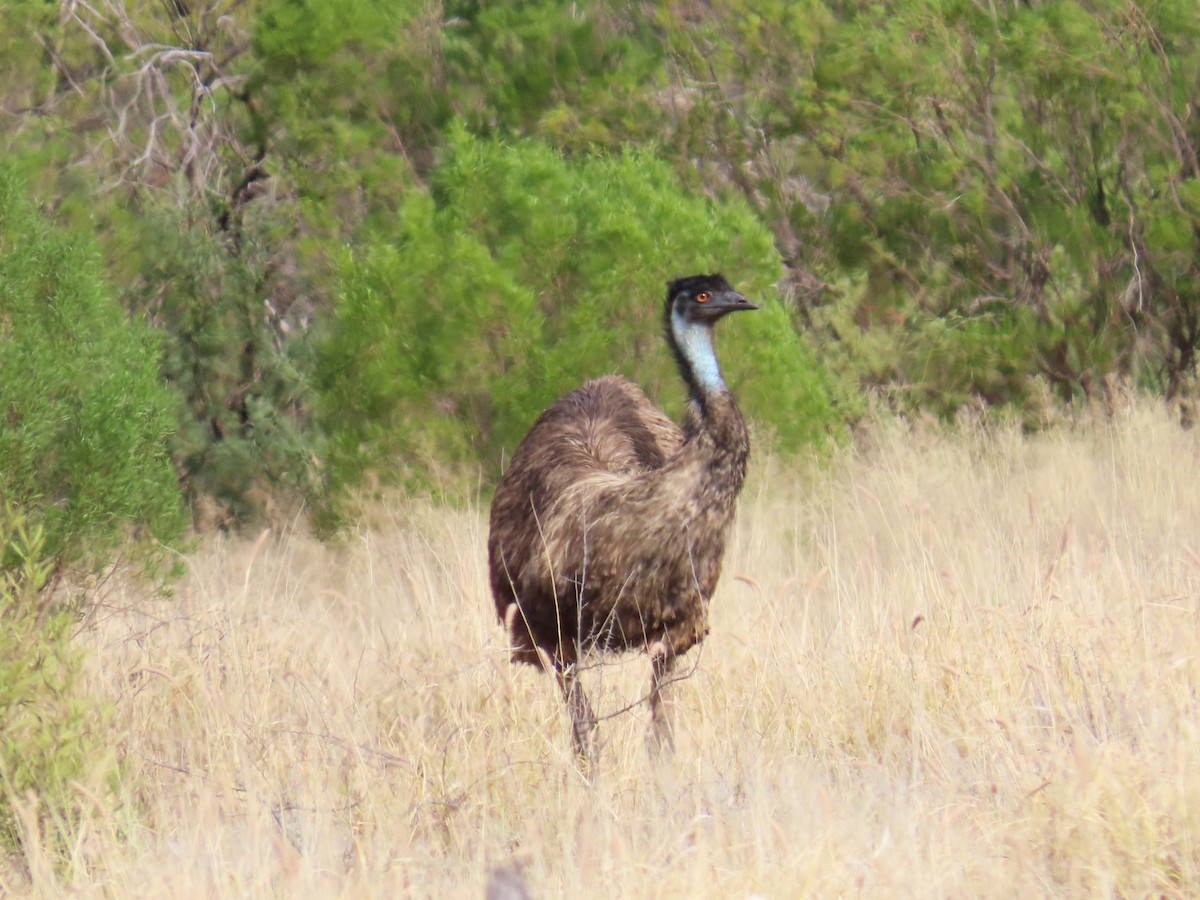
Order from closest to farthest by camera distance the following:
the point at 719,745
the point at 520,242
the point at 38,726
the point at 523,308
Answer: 1. the point at 38,726
2. the point at 719,745
3. the point at 523,308
4. the point at 520,242

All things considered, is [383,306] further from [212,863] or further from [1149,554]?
[212,863]

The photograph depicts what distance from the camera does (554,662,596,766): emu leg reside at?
16.6 ft

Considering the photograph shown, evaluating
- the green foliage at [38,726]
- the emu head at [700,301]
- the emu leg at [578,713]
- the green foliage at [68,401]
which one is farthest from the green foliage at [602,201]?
the green foliage at [38,726]

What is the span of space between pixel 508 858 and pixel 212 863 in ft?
2.44

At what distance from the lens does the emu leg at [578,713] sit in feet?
16.6

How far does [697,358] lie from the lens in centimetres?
521

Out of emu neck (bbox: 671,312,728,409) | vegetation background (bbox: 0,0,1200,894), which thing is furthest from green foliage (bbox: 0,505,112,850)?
emu neck (bbox: 671,312,728,409)

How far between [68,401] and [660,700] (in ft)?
8.71

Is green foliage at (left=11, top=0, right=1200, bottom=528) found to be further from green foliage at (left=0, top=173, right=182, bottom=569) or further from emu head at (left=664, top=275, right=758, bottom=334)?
emu head at (left=664, top=275, right=758, bottom=334)

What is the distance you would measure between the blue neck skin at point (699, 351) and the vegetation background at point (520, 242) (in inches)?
57.0

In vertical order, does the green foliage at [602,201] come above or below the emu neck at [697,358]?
below

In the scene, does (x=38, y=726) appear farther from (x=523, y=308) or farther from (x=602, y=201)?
(x=602, y=201)

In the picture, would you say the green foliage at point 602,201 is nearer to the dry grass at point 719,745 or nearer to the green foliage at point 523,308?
the green foliage at point 523,308

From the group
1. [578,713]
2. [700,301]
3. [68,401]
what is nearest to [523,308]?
[68,401]
